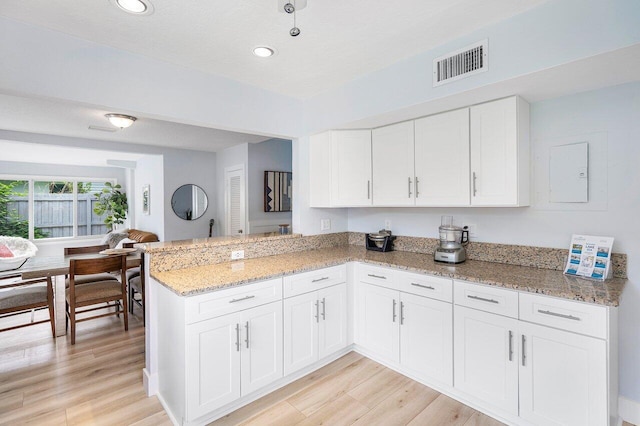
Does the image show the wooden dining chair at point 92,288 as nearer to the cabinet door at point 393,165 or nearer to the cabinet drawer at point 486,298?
the cabinet door at point 393,165

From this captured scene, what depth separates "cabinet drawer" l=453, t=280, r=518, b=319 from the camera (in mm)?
1855

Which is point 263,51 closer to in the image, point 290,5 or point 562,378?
point 290,5

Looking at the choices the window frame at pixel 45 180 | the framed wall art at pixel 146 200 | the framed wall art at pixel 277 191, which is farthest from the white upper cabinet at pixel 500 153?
the window frame at pixel 45 180

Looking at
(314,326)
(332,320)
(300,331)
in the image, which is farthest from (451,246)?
(300,331)

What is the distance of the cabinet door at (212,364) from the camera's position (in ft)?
5.98

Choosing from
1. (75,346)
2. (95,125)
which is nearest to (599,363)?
(75,346)

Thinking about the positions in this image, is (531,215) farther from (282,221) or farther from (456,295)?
(282,221)

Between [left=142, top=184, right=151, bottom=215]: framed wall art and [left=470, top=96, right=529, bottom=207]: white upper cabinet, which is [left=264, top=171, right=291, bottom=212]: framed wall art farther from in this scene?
[left=470, top=96, right=529, bottom=207]: white upper cabinet

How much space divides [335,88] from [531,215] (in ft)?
6.45

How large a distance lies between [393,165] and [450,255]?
0.93m

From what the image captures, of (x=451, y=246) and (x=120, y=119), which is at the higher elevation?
(x=120, y=119)

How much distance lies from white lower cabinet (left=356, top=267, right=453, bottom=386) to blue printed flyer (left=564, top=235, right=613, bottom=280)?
0.84 meters

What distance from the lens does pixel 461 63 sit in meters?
2.03

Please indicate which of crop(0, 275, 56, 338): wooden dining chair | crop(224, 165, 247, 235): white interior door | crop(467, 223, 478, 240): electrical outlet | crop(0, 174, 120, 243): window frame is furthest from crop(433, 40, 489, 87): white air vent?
crop(0, 174, 120, 243): window frame
